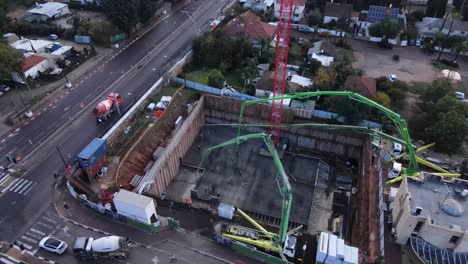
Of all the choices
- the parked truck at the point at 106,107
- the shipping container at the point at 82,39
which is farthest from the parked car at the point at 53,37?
the parked truck at the point at 106,107

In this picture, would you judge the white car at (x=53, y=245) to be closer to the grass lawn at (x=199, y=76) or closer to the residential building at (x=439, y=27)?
the grass lawn at (x=199, y=76)

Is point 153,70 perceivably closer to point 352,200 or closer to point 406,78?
point 352,200

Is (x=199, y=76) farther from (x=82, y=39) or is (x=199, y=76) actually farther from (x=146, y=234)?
(x=146, y=234)

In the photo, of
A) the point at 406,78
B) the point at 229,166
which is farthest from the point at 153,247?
the point at 406,78

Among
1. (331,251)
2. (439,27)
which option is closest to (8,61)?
(331,251)

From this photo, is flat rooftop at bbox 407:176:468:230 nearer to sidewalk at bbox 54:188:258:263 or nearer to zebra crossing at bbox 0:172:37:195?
sidewalk at bbox 54:188:258:263

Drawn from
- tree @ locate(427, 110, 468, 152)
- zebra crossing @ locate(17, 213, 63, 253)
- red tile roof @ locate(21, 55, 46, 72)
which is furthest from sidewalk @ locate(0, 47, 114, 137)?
Result: tree @ locate(427, 110, 468, 152)
